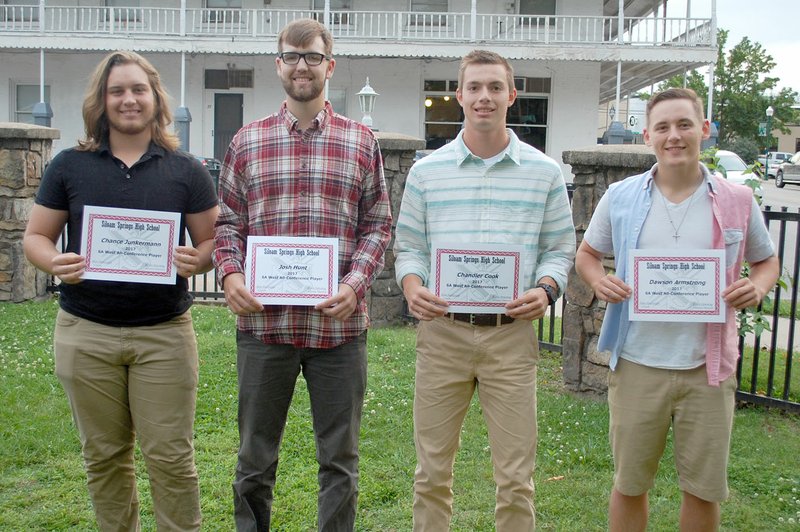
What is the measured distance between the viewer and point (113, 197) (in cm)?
313

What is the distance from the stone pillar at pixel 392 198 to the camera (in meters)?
8.19

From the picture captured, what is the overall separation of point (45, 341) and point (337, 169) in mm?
4968

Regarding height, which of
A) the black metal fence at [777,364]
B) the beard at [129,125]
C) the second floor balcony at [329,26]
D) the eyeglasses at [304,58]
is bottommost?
the black metal fence at [777,364]

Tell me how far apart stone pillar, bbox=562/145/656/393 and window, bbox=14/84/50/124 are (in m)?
22.1

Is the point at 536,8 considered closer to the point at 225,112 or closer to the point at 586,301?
the point at 225,112

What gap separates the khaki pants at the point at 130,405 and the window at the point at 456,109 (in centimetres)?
2062

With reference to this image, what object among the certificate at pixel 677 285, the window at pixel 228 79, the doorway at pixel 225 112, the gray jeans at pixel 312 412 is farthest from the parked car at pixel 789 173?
the gray jeans at pixel 312 412

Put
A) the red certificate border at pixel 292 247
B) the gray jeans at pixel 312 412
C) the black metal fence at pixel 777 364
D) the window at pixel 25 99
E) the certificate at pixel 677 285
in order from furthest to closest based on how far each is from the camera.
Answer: the window at pixel 25 99
the black metal fence at pixel 777 364
the gray jeans at pixel 312 412
the red certificate border at pixel 292 247
the certificate at pixel 677 285

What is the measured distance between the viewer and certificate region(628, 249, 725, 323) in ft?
9.87

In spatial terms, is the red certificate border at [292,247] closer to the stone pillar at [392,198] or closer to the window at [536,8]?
the stone pillar at [392,198]

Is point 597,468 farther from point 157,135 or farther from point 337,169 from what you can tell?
point 157,135

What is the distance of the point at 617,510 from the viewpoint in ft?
10.7

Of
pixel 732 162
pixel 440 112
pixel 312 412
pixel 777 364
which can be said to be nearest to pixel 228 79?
pixel 440 112

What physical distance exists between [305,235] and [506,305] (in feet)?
2.77
